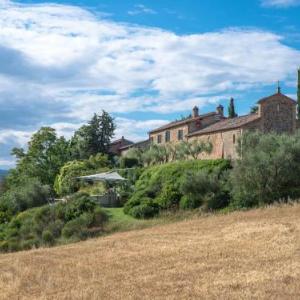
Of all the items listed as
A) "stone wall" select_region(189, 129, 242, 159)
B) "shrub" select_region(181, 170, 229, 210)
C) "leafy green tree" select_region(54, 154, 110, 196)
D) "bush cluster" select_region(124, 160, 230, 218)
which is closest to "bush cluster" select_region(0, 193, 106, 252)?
"bush cluster" select_region(124, 160, 230, 218)

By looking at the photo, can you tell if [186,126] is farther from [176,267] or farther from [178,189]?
[176,267]


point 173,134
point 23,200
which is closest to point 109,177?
point 23,200

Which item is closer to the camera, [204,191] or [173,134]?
[204,191]

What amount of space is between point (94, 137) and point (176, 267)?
2573 inches

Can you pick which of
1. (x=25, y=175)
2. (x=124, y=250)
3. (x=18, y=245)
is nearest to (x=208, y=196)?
(x=18, y=245)

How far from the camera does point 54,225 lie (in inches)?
1537

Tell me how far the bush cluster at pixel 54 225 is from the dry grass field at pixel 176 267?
29.4 ft

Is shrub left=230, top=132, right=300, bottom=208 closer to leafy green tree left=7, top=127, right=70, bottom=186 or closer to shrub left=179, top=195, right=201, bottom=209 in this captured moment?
shrub left=179, top=195, right=201, bottom=209

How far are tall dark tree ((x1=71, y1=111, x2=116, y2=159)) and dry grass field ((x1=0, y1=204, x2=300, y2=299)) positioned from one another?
53751mm

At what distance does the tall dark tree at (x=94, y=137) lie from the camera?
82.1 m

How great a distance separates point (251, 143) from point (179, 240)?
711 inches

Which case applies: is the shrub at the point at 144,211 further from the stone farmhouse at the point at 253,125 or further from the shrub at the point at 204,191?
the stone farmhouse at the point at 253,125

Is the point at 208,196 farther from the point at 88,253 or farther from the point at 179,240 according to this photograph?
the point at 88,253

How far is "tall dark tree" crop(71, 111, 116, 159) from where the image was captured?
82062 mm
